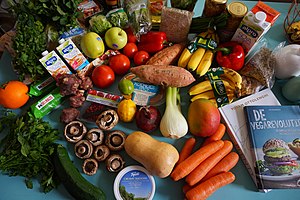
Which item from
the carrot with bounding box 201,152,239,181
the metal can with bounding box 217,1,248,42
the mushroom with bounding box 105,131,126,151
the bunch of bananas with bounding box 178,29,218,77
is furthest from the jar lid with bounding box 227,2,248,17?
the mushroom with bounding box 105,131,126,151

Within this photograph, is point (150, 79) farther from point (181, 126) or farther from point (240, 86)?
point (240, 86)

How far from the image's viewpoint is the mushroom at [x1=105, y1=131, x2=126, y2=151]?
1022 mm

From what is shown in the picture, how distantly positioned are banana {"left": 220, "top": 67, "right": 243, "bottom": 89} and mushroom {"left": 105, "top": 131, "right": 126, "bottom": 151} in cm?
49

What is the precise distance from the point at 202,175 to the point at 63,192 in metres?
0.51

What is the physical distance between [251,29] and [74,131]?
0.82 m

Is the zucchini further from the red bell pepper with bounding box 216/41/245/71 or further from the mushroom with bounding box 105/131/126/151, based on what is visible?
the red bell pepper with bounding box 216/41/245/71

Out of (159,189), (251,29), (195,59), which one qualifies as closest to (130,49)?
(195,59)

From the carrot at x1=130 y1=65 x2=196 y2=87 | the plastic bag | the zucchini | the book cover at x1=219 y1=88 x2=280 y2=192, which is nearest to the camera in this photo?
the zucchini

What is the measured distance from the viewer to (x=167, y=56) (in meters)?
1.19

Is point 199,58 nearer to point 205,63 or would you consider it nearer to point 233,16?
point 205,63

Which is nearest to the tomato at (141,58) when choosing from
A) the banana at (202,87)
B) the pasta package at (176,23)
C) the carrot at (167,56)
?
the carrot at (167,56)

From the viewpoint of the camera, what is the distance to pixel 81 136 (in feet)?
3.43

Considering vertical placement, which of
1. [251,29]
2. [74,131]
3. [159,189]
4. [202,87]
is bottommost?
[159,189]

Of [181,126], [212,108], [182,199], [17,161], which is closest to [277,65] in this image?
[212,108]
